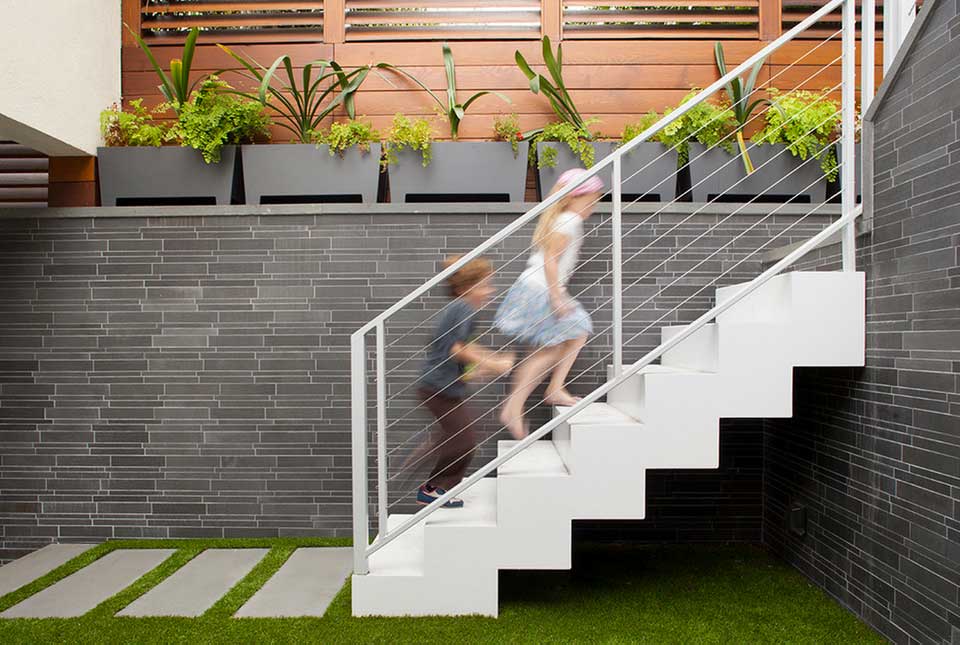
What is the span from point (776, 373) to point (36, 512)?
405cm

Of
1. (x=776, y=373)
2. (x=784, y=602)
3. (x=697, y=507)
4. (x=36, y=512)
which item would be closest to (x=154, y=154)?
(x=36, y=512)

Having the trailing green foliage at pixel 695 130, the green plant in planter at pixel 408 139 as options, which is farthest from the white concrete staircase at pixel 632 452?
the green plant in planter at pixel 408 139

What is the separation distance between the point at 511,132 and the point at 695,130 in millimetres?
1051

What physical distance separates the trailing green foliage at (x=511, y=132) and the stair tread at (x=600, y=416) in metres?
1.57

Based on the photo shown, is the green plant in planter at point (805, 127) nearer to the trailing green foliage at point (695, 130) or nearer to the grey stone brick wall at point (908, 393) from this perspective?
the trailing green foliage at point (695, 130)

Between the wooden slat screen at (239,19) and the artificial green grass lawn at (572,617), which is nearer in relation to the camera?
the artificial green grass lawn at (572,617)

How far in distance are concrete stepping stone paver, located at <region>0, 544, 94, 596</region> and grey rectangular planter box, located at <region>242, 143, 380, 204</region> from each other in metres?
2.23

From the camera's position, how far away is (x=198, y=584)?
307 centimetres

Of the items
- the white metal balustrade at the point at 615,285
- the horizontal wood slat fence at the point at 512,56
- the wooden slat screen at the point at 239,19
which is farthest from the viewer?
the wooden slat screen at the point at 239,19

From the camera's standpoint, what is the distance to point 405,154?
3.78 meters

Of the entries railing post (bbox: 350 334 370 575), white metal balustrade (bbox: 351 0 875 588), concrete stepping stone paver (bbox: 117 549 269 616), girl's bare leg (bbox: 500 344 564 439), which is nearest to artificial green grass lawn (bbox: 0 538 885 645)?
concrete stepping stone paver (bbox: 117 549 269 616)

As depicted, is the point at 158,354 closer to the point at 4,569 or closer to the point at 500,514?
the point at 4,569

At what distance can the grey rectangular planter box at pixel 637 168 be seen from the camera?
3.74 meters

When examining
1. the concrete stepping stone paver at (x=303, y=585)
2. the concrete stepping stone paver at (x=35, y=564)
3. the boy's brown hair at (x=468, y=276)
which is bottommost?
the concrete stepping stone paver at (x=35, y=564)
